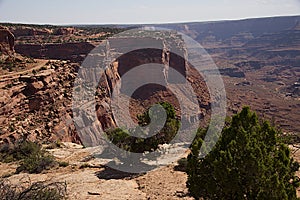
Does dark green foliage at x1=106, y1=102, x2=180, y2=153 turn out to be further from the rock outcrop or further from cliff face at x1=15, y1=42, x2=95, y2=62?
cliff face at x1=15, y1=42, x2=95, y2=62

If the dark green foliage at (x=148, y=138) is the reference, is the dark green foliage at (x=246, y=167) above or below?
above

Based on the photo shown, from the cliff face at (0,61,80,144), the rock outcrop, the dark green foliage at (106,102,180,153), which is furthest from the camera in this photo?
the rock outcrop

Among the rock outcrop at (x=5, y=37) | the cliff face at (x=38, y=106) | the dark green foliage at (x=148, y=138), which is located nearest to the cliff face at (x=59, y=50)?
the cliff face at (x=38, y=106)

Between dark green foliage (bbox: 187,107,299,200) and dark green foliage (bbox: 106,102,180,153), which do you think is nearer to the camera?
dark green foliage (bbox: 187,107,299,200)

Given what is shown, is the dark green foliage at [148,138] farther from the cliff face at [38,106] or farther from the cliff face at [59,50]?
the cliff face at [59,50]

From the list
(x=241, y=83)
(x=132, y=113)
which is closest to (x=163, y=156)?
(x=132, y=113)

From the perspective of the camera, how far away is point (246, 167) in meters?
8.05

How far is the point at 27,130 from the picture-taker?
24.8m

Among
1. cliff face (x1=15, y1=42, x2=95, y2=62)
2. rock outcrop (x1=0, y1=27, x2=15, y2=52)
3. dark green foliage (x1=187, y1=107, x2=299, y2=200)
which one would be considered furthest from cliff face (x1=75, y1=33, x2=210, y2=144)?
dark green foliage (x1=187, y1=107, x2=299, y2=200)

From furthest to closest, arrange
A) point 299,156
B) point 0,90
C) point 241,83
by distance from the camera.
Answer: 1. point 241,83
2. point 0,90
3. point 299,156

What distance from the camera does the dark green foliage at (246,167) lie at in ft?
25.7

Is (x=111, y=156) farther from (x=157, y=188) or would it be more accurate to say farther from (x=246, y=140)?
(x=246, y=140)

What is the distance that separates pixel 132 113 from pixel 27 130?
1890cm

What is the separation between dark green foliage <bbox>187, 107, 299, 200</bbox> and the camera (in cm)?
784
